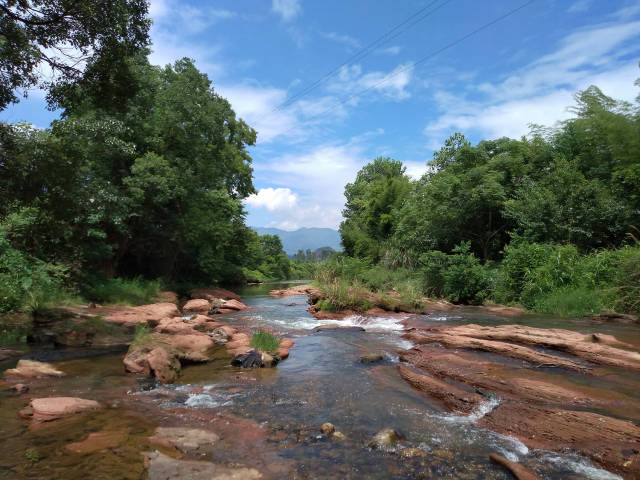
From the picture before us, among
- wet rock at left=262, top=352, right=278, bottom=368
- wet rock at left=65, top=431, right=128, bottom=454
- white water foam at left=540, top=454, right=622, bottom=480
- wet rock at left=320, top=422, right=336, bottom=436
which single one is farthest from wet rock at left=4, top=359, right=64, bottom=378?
white water foam at left=540, top=454, right=622, bottom=480

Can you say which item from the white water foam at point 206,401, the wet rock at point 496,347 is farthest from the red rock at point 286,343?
the white water foam at point 206,401

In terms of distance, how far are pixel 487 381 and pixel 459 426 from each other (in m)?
1.49

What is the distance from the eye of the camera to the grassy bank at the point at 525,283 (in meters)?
10.6

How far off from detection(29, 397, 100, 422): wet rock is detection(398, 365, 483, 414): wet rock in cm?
455

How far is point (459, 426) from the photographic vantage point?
4.00 meters

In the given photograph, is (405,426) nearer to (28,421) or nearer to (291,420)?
(291,420)

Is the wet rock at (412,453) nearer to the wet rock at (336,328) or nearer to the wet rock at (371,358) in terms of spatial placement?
the wet rock at (371,358)

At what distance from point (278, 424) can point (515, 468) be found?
250cm

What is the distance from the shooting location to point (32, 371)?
593cm

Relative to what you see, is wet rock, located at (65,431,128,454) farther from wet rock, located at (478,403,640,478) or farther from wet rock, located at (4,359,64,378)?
wet rock, located at (478,403,640,478)

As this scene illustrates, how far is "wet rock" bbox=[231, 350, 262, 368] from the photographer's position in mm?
6780

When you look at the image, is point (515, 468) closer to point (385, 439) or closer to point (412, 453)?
point (412, 453)

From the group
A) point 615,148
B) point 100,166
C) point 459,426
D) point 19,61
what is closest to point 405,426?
point 459,426

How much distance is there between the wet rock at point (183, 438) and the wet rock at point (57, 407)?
1.27m
